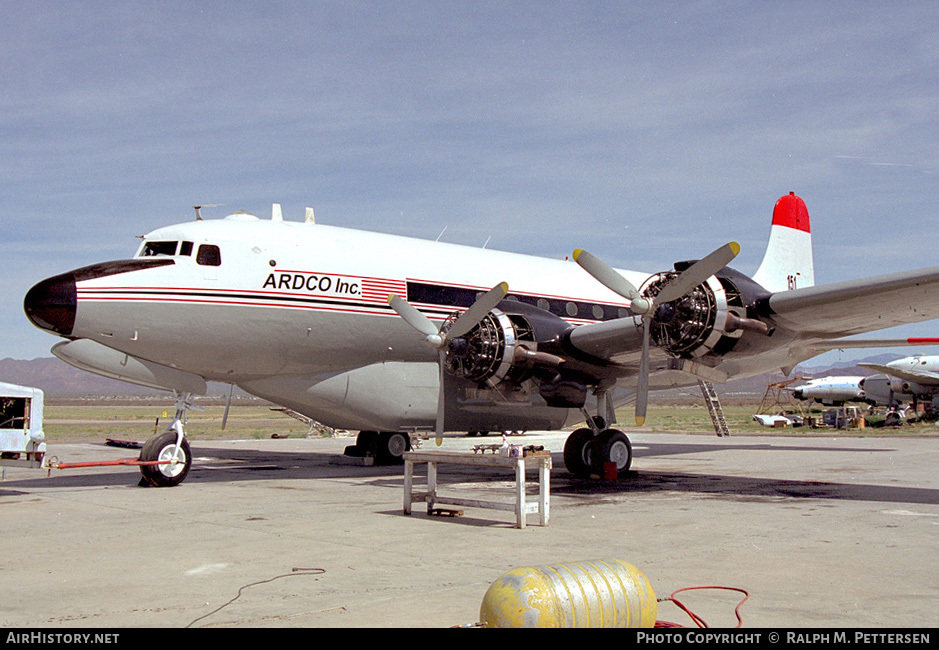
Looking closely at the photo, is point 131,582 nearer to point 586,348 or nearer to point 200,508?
point 200,508

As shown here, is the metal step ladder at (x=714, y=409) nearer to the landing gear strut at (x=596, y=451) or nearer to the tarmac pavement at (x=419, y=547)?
the landing gear strut at (x=596, y=451)

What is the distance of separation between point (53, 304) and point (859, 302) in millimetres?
12548

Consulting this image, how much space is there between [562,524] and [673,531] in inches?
55.4

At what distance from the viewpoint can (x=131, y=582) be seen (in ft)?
22.3

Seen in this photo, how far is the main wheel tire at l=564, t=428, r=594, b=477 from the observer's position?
632 inches

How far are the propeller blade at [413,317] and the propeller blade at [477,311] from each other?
0.39 m

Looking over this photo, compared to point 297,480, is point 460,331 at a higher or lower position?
higher

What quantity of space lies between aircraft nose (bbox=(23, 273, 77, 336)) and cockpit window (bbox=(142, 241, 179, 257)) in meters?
1.57

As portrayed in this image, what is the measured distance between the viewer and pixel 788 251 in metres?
21.1

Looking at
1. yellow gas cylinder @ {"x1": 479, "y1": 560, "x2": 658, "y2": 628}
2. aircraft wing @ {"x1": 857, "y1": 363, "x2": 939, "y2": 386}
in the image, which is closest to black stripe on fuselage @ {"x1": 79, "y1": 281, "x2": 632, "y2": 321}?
yellow gas cylinder @ {"x1": 479, "y1": 560, "x2": 658, "y2": 628}

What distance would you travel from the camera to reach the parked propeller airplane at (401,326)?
42.6 feet

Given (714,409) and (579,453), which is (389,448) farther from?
(714,409)
